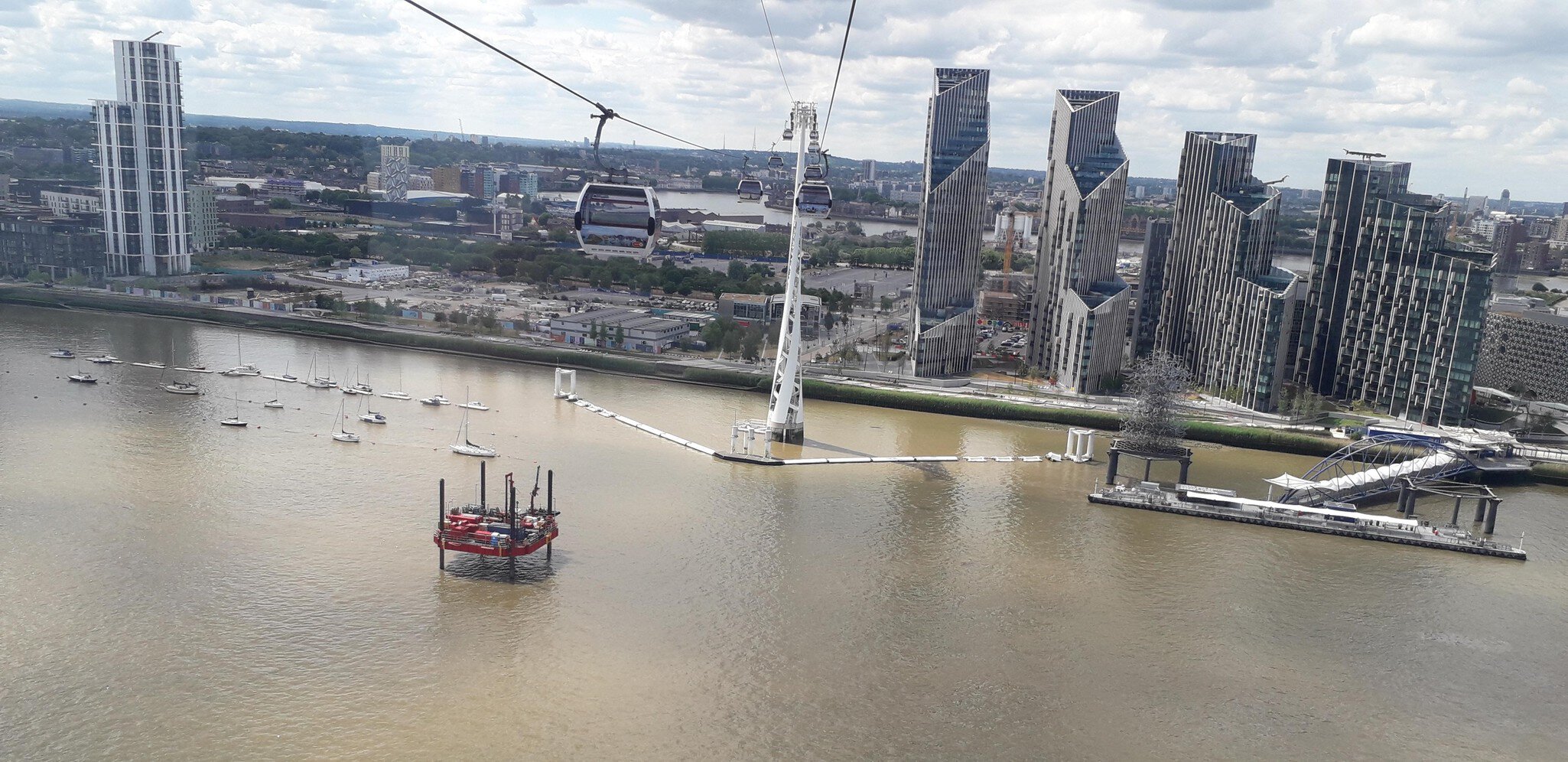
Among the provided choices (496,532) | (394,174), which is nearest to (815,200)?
(496,532)

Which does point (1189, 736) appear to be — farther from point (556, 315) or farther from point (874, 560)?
point (556, 315)

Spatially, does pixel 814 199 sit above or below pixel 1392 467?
above

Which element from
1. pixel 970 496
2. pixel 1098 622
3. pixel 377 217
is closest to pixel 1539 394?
pixel 970 496

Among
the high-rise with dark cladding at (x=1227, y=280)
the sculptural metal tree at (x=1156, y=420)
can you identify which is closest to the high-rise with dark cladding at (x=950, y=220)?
the high-rise with dark cladding at (x=1227, y=280)

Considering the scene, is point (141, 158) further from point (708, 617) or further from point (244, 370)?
point (708, 617)

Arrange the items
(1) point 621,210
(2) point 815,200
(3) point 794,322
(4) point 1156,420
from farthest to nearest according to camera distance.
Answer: (3) point 794,322 → (2) point 815,200 → (4) point 1156,420 → (1) point 621,210

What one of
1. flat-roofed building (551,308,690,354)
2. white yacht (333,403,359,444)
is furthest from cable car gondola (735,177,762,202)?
flat-roofed building (551,308,690,354)
